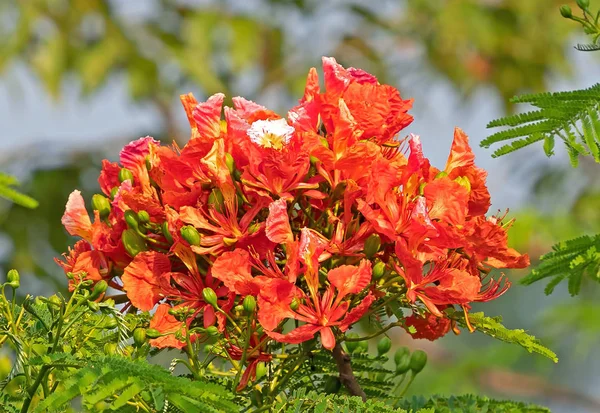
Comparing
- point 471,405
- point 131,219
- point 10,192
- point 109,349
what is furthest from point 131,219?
point 471,405

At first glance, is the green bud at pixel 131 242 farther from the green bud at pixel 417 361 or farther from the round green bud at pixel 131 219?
the green bud at pixel 417 361

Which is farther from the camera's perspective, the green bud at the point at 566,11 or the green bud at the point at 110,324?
the green bud at the point at 566,11

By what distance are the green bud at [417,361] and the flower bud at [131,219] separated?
22.1 inches

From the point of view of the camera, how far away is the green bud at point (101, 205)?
1459mm

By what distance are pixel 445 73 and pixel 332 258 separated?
9424mm

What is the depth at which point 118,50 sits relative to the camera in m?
8.63

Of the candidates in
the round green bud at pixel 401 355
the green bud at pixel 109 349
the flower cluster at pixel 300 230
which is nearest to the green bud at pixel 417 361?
the round green bud at pixel 401 355

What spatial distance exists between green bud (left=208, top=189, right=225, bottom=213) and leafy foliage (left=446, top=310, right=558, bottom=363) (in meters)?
0.38

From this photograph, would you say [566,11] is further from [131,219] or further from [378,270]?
[131,219]

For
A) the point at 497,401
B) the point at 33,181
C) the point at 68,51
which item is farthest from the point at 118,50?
the point at 497,401

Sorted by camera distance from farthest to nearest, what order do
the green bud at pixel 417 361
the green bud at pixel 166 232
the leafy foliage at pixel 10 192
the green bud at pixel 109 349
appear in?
the leafy foliage at pixel 10 192 < the green bud at pixel 417 361 < the green bud at pixel 166 232 < the green bud at pixel 109 349

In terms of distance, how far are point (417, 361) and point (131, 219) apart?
0.58m

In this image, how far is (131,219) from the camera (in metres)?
1.35

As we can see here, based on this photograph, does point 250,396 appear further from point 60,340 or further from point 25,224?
point 25,224
